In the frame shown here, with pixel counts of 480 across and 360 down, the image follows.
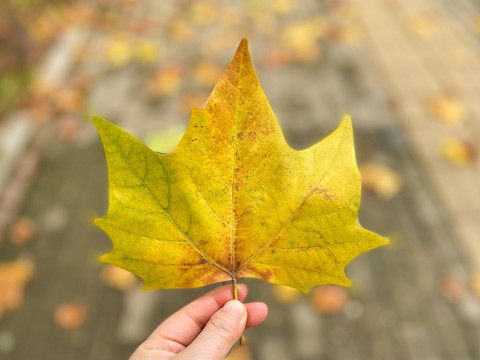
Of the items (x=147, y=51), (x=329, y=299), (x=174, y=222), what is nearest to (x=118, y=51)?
(x=147, y=51)

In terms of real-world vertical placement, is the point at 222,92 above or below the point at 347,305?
above

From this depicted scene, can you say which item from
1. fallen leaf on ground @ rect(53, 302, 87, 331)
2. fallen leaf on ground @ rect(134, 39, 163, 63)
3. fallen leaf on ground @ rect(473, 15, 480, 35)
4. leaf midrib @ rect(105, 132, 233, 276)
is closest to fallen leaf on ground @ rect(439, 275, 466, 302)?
leaf midrib @ rect(105, 132, 233, 276)

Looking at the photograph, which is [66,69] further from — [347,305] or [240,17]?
[347,305]

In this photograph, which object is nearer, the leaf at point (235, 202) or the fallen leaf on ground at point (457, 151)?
the leaf at point (235, 202)

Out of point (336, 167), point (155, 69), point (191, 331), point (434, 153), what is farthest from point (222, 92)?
point (155, 69)

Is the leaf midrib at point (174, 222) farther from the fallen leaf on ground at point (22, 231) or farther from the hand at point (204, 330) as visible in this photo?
the fallen leaf on ground at point (22, 231)

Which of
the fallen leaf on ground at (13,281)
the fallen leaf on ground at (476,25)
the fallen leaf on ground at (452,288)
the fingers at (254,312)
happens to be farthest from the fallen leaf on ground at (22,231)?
the fallen leaf on ground at (476,25)
